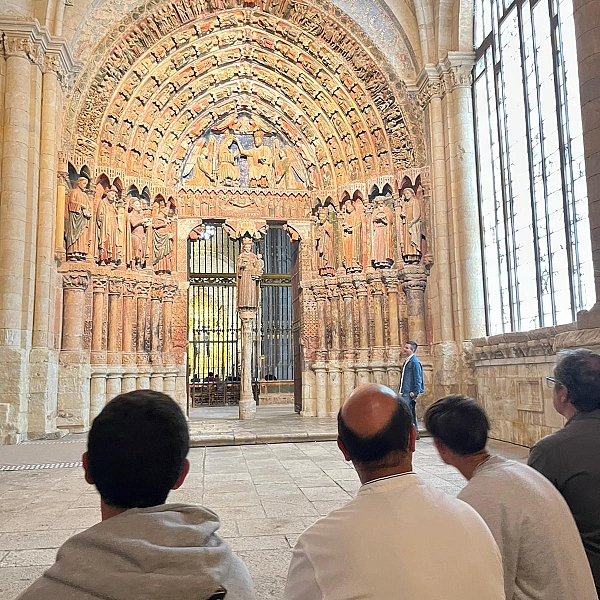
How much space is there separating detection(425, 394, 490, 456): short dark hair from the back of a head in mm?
554

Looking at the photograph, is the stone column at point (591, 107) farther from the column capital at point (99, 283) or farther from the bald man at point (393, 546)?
the column capital at point (99, 283)

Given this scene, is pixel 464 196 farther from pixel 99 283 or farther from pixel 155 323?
pixel 99 283

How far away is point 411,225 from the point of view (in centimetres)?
1207

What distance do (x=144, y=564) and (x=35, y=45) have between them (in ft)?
35.0

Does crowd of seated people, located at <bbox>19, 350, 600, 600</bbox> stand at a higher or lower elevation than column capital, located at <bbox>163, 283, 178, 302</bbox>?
lower

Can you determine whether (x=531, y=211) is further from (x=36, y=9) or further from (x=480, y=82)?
(x=36, y=9)

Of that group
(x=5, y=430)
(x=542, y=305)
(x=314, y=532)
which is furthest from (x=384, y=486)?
(x=5, y=430)

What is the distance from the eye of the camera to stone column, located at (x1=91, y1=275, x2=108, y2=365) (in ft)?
37.1

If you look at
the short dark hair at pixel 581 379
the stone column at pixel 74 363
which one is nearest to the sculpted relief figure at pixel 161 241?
the stone column at pixel 74 363

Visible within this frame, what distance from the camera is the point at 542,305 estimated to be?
868 centimetres

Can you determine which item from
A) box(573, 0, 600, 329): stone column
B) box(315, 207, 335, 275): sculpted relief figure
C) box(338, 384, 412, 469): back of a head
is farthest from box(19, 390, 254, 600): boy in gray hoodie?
box(315, 207, 335, 275): sculpted relief figure

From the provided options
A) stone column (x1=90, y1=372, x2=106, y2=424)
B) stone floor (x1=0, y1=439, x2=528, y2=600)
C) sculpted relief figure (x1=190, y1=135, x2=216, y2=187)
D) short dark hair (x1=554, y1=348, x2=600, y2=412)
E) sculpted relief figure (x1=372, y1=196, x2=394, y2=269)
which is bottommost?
stone floor (x1=0, y1=439, x2=528, y2=600)

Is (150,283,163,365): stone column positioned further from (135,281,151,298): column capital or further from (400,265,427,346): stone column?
(400,265,427,346): stone column

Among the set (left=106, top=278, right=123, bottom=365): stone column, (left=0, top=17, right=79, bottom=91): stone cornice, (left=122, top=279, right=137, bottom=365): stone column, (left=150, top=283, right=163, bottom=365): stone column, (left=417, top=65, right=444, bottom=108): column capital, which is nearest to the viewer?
(left=0, top=17, right=79, bottom=91): stone cornice
